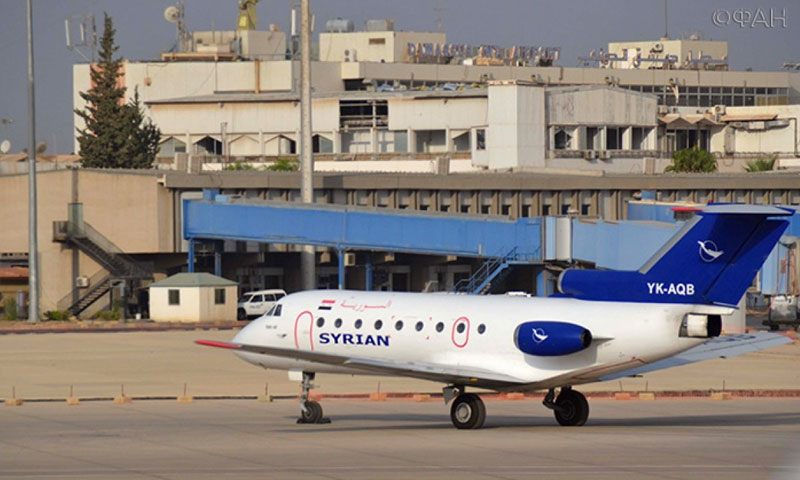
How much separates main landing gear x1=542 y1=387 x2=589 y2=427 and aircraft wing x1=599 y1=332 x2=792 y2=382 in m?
2.10

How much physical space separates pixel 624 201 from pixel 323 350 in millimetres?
61622

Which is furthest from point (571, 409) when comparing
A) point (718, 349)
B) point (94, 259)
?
point (94, 259)

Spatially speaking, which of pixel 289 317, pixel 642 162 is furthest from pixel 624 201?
pixel 289 317

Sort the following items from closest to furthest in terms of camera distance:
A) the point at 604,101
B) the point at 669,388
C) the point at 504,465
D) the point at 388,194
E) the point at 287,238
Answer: the point at 504,465 → the point at 669,388 → the point at 287,238 → the point at 388,194 → the point at 604,101

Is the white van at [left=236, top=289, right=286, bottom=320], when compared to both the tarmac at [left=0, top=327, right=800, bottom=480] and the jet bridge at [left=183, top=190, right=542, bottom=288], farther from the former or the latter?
the tarmac at [left=0, top=327, right=800, bottom=480]

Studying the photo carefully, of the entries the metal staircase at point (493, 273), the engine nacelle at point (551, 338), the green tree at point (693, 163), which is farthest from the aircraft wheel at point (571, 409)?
the green tree at point (693, 163)

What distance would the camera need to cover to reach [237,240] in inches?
3440

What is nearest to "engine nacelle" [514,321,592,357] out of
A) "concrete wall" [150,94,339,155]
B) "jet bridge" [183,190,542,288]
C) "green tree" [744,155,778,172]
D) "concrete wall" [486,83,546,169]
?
"jet bridge" [183,190,542,288]

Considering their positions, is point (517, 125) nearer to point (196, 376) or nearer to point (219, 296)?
point (219, 296)

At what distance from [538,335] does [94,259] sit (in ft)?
195

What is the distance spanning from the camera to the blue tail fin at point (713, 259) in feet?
110

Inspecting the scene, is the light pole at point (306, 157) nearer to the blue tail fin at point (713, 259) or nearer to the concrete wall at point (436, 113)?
the concrete wall at point (436, 113)

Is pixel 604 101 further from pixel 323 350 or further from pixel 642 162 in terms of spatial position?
pixel 323 350

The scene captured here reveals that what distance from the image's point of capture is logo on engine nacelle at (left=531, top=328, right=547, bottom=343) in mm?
34534
